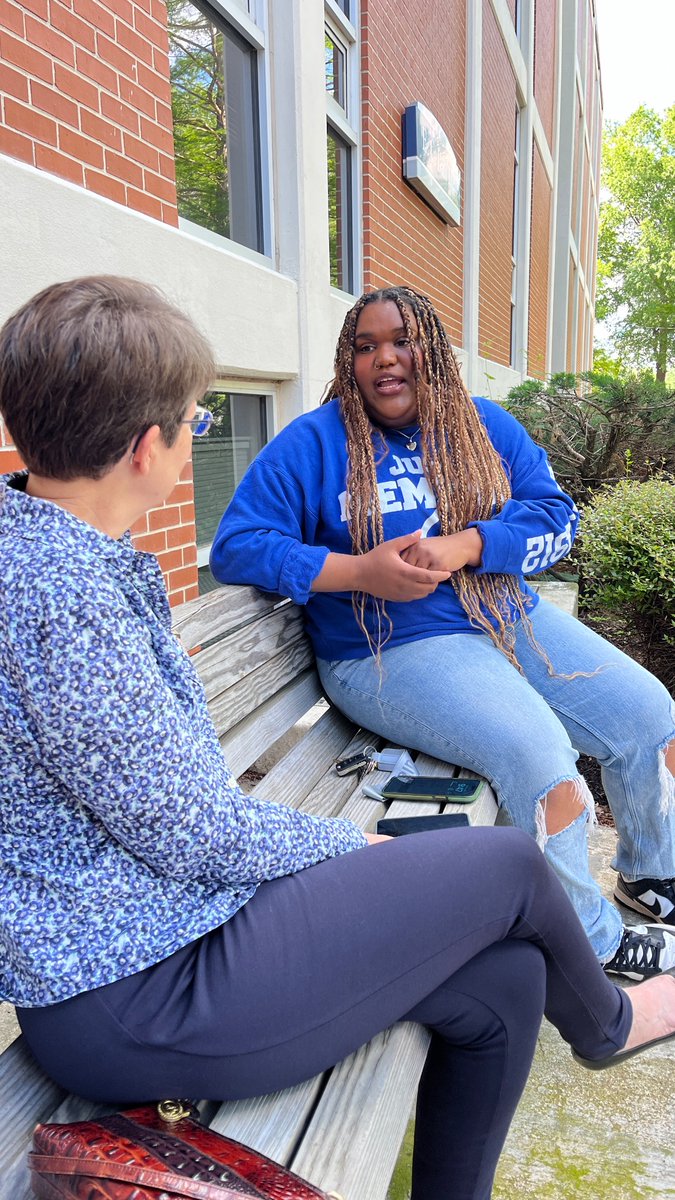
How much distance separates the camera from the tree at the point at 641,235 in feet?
123

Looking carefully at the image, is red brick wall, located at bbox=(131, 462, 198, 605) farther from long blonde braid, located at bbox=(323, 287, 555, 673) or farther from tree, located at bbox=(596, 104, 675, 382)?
tree, located at bbox=(596, 104, 675, 382)

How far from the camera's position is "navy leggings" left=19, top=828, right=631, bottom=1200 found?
1.16 m

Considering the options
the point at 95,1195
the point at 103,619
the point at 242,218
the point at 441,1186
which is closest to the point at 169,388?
the point at 103,619

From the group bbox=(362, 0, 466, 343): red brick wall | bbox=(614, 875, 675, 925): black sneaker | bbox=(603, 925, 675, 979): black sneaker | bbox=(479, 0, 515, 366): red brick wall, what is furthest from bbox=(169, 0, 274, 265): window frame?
bbox=(479, 0, 515, 366): red brick wall

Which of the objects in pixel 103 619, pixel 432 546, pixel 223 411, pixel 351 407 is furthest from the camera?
pixel 223 411

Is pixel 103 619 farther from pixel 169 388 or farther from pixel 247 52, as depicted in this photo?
pixel 247 52

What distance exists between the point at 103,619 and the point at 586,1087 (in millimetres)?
1803

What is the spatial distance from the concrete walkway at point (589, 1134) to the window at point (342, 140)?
16.5ft

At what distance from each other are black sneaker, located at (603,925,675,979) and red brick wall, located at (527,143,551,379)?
13.6 m

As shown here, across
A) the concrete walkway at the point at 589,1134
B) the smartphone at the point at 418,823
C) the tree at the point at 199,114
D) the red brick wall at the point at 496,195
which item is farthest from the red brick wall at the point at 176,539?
the red brick wall at the point at 496,195

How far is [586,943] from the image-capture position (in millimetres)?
1584

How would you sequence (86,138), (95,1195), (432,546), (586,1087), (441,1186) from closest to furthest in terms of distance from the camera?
(95,1195) → (441,1186) → (586,1087) → (432,546) → (86,138)

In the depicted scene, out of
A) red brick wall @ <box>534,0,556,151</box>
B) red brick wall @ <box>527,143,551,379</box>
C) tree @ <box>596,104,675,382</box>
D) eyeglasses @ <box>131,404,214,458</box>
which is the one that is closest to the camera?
eyeglasses @ <box>131,404,214,458</box>

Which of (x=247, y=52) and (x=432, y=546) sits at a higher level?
(x=247, y=52)
